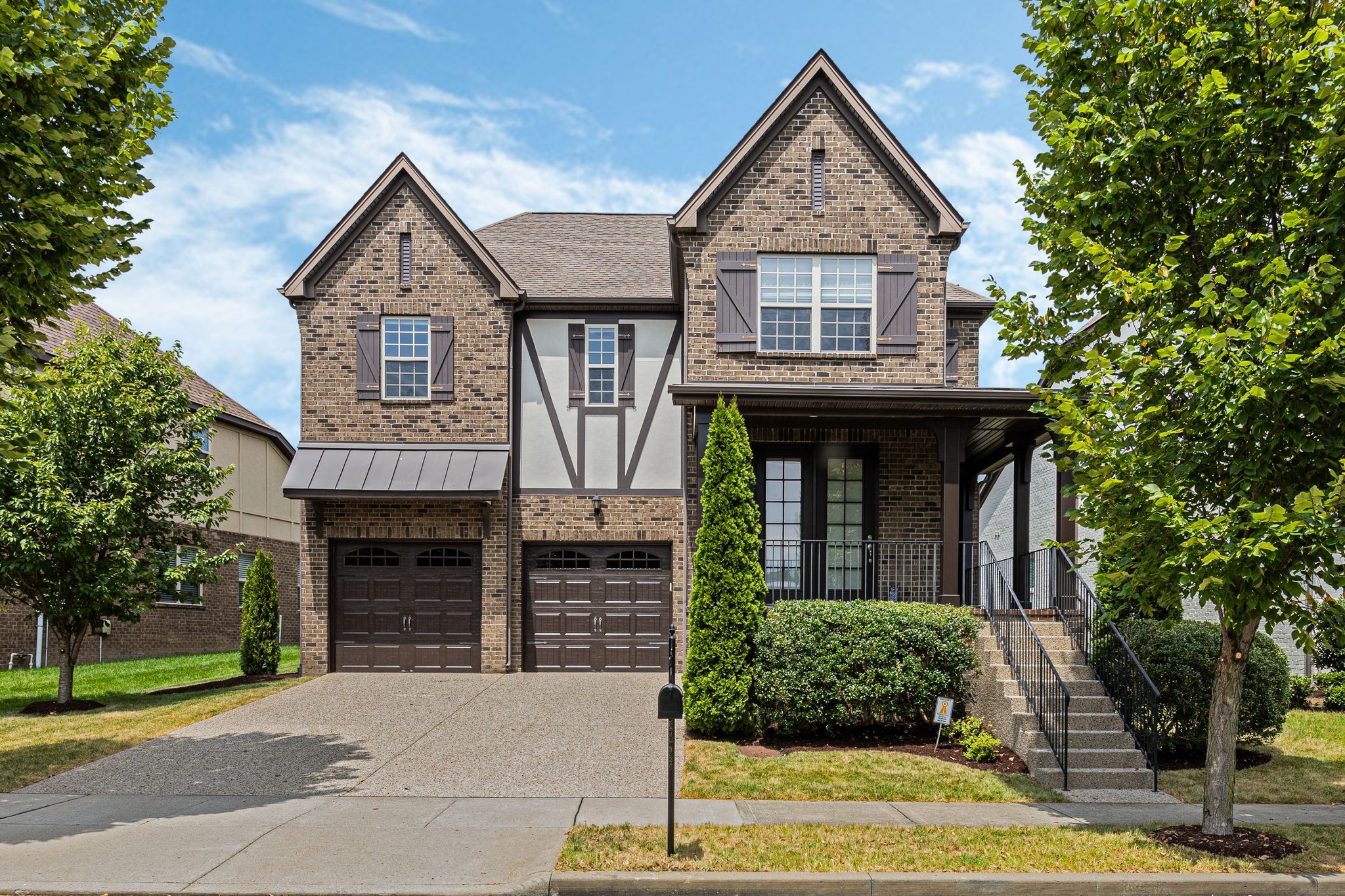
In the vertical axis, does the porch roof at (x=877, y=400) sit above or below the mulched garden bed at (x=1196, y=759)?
above

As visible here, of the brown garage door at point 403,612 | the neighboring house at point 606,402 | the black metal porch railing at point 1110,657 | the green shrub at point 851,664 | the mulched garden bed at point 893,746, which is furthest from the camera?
the brown garage door at point 403,612

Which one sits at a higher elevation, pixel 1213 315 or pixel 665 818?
pixel 1213 315

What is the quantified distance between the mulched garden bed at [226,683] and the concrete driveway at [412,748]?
205cm

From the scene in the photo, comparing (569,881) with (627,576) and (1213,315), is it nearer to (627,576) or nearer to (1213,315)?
(1213,315)

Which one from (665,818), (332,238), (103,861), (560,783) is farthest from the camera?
(332,238)

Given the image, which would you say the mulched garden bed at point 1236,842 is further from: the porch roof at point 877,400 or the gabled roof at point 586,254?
the gabled roof at point 586,254

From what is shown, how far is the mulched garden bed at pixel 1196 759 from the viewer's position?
11.3 meters

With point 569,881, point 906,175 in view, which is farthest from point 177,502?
point 906,175

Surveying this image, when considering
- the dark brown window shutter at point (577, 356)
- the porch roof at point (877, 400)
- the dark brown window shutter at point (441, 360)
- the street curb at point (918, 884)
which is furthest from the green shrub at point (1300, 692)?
the dark brown window shutter at point (441, 360)

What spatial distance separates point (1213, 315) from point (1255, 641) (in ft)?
18.6

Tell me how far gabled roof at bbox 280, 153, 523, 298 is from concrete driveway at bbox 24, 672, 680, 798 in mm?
7246

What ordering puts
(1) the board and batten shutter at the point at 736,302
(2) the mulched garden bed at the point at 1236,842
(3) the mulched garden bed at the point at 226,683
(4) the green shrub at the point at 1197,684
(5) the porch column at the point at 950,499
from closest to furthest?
(2) the mulched garden bed at the point at 1236,842, (4) the green shrub at the point at 1197,684, (5) the porch column at the point at 950,499, (1) the board and batten shutter at the point at 736,302, (3) the mulched garden bed at the point at 226,683

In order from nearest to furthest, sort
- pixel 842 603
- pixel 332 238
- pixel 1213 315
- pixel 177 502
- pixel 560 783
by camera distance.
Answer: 1. pixel 1213 315
2. pixel 560 783
3. pixel 842 603
4. pixel 177 502
5. pixel 332 238

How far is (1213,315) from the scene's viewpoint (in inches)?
309
